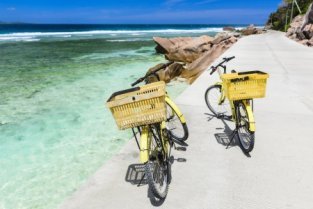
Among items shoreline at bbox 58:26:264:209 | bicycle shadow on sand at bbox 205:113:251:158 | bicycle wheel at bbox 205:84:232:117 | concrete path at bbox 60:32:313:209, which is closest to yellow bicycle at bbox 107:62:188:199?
concrete path at bbox 60:32:313:209

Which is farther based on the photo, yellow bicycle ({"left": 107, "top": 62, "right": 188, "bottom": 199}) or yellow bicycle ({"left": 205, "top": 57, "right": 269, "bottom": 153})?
yellow bicycle ({"left": 205, "top": 57, "right": 269, "bottom": 153})

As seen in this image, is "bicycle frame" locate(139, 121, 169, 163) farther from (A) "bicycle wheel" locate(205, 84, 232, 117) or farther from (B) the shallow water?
(A) "bicycle wheel" locate(205, 84, 232, 117)

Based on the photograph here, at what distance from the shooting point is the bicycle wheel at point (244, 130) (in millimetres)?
4457

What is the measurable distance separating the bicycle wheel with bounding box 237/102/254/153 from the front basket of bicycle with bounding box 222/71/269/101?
1.00ft

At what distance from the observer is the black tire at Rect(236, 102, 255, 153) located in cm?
446

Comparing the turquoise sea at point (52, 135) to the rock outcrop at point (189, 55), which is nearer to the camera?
the turquoise sea at point (52, 135)

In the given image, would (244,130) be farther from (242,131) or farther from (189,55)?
(189,55)

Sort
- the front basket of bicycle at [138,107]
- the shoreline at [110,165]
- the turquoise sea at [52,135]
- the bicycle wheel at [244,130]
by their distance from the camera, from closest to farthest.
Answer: the front basket of bicycle at [138,107] → the shoreline at [110,165] → the bicycle wheel at [244,130] → the turquoise sea at [52,135]

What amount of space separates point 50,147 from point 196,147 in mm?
3727

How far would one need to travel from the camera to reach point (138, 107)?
3168mm

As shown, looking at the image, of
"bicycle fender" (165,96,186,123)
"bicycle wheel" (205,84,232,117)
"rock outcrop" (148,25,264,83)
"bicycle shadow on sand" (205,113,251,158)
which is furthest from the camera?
"rock outcrop" (148,25,264,83)

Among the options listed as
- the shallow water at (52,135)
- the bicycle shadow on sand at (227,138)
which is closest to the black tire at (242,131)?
the bicycle shadow on sand at (227,138)

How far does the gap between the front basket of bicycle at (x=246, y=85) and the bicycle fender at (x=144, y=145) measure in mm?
1568

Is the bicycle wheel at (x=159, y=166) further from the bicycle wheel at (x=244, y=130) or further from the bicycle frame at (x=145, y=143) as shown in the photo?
the bicycle wheel at (x=244, y=130)
